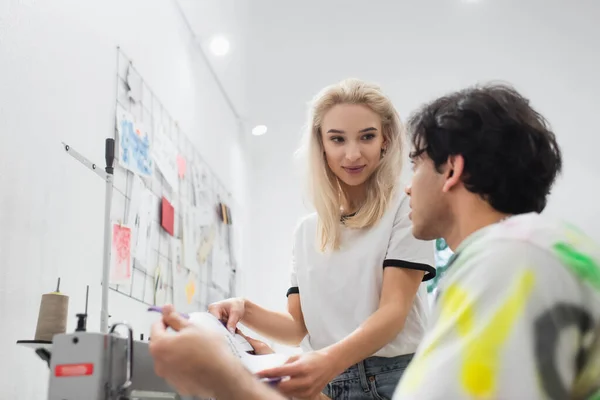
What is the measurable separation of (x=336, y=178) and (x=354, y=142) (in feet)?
0.41

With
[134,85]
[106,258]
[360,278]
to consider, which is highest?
[134,85]

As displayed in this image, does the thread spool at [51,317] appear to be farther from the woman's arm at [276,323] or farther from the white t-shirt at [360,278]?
the white t-shirt at [360,278]

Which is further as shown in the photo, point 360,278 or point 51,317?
point 360,278

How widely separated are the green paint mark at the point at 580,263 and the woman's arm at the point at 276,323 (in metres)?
0.99

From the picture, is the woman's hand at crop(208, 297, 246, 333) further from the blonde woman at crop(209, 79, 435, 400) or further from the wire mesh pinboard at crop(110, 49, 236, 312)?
the wire mesh pinboard at crop(110, 49, 236, 312)

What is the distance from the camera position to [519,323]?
613mm

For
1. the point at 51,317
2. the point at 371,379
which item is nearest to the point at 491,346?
the point at 371,379

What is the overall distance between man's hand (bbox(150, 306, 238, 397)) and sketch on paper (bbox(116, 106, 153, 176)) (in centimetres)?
142

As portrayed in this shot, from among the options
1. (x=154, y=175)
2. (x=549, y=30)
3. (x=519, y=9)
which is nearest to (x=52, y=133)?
(x=154, y=175)

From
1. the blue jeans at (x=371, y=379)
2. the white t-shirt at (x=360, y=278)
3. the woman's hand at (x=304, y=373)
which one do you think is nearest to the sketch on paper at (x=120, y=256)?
the white t-shirt at (x=360, y=278)

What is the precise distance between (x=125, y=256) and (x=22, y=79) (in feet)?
2.34

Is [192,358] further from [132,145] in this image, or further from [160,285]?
[160,285]

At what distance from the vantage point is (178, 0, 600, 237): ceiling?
3301 millimetres

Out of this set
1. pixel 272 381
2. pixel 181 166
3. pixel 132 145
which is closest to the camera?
pixel 272 381
